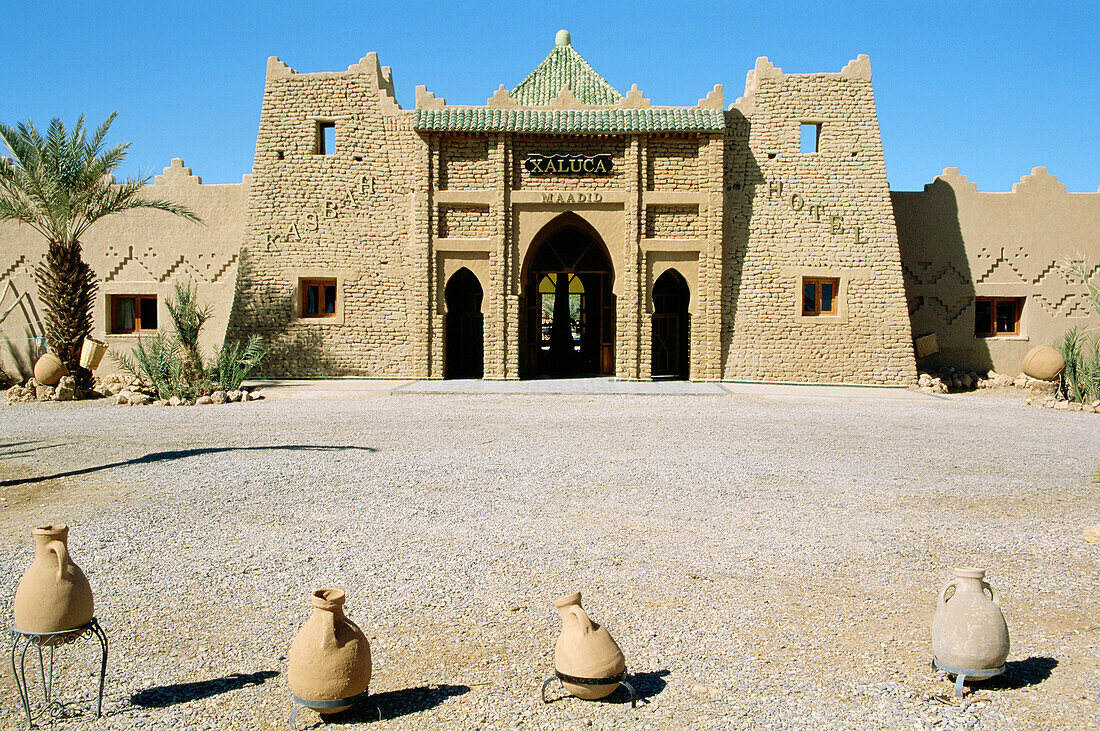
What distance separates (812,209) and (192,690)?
18.3 metres

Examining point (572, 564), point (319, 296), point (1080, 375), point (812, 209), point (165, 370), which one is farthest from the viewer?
point (319, 296)

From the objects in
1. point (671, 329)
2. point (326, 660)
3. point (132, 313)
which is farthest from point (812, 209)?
point (326, 660)

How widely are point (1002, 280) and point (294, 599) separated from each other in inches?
827

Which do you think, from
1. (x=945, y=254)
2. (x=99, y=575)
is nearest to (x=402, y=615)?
(x=99, y=575)

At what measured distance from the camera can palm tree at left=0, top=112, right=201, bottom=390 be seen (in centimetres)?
1598

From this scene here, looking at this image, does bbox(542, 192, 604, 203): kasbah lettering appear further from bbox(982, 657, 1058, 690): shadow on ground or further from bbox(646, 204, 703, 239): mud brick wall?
bbox(982, 657, 1058, 690): shadow on ground

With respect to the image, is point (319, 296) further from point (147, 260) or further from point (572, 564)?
point (572, 564)

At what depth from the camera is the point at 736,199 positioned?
19297 mm

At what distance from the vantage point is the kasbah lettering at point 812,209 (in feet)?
62.7

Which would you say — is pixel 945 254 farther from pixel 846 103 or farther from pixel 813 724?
pixel 813 724

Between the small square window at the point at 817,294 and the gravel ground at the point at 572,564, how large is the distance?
8.68 metres

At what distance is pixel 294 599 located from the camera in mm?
4742

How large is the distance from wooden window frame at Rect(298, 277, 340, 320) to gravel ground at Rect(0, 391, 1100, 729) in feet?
29.7

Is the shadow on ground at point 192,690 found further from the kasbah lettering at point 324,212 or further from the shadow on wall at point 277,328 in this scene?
the kasbah lettering at point 324,212
